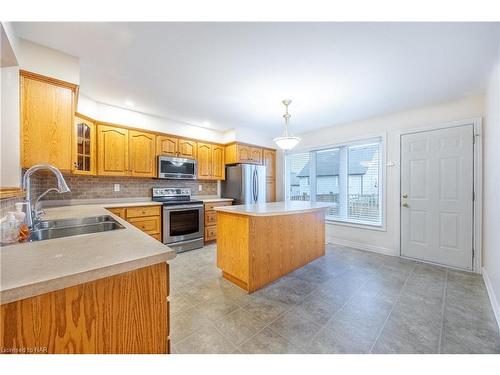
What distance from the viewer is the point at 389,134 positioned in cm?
346

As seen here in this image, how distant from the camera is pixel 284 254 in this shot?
2.60 meters

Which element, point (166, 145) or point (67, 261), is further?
point (166, 145)

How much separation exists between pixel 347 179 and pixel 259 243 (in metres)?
2.68

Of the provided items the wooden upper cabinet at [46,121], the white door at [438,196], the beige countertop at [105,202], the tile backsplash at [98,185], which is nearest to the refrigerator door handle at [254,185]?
the tile backsplash at [98,185]

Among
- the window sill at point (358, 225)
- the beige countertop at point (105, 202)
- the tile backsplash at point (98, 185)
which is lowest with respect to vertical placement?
the window sill at point (358, 225)

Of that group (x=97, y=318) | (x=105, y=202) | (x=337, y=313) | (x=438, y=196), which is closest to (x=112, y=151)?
(x=105, y=202)

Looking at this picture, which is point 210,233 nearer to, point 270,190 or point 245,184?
point 245,184

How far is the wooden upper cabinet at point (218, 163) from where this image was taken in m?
4.44

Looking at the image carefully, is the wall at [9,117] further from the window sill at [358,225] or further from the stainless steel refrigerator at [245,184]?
the window sill at [358,225]

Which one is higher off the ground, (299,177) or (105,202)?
(299,177)

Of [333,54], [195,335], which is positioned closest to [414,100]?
[333,54]

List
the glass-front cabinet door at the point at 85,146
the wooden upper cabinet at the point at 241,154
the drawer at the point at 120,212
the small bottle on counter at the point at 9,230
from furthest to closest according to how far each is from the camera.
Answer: the wooden upper cabinet at the point at 241,154 → the drawer at the point at 120,212 → the glass-front cabinet door at the point at 85,146 → the small bottle on counter at the point at 9,230

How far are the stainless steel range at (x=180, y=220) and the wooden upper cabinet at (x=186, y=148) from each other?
69 centimetres

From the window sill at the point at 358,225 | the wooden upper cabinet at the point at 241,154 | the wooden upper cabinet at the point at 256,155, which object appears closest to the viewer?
the window sill at the point at 358,225
